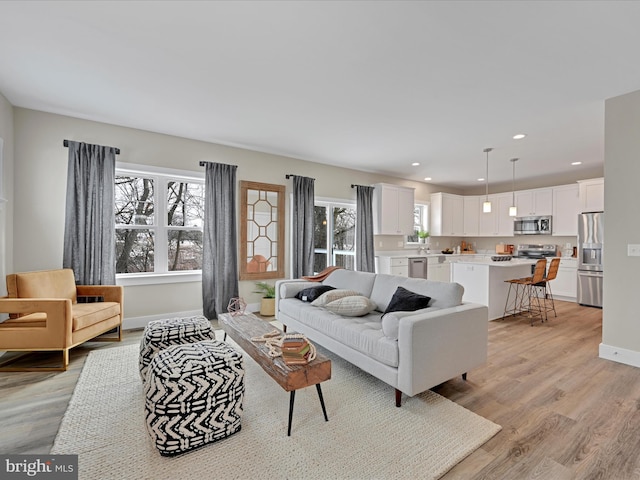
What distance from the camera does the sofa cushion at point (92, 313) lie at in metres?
2.89

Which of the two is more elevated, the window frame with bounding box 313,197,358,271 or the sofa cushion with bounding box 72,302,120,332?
the window frame with bounding box 313,197,358,271

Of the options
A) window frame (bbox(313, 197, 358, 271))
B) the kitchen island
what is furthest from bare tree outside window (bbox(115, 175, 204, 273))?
the kitchen island

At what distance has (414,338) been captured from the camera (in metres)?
2.08

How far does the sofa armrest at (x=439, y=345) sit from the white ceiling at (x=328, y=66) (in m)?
2.04

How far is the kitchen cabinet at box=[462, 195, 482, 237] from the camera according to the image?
7891mm

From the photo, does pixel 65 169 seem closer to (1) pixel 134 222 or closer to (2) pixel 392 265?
(1) pixel 134 222

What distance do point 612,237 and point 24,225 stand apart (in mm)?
6315

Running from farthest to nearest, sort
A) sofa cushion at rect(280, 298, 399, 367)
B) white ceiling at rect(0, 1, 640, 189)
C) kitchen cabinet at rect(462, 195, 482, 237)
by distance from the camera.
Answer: kitchen cabinet at rect(462, 195, 482, 237)
sofa cushion at rect(280, 298, 399, 367)
white ceiling at rect(0, 1, 640, 189)

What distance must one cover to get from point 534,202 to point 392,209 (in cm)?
329

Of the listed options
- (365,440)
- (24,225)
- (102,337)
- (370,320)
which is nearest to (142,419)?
(365,440)

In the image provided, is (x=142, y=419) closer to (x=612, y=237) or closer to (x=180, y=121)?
(x=180, y=121)

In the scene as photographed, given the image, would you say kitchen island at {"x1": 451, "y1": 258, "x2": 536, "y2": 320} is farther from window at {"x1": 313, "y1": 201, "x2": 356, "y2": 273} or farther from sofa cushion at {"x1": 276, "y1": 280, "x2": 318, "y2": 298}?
sofa cushion at {"x1": 276, "y1": 280, "x2": 318, "y2": 298}

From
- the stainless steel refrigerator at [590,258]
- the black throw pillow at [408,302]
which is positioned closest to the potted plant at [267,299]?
the black throw pillow at [408,302]

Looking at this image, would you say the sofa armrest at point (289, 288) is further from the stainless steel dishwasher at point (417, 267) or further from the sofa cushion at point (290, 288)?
the stainless steel dishwasher at point (417, 267)
